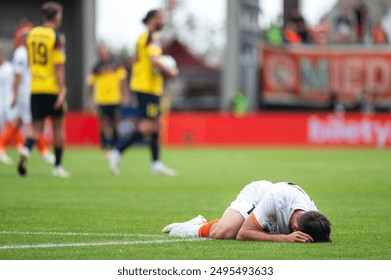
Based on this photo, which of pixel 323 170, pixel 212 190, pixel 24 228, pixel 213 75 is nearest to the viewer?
pixel 24 228

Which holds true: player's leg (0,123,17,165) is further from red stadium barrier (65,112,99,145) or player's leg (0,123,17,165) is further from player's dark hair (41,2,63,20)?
red stadium barrier (65,112,99,145)

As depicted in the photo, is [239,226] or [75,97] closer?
[239,226]

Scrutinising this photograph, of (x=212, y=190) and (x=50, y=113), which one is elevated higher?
(x=50, y=113)

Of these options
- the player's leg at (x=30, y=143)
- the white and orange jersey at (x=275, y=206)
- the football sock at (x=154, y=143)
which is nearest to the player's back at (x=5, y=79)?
the football sock at (x=154, y=143)

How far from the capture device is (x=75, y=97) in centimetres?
3512

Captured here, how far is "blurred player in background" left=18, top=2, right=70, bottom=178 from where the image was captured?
16.5 m

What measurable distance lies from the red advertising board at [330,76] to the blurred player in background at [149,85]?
16.6 meters

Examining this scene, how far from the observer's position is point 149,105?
1845 centimetres

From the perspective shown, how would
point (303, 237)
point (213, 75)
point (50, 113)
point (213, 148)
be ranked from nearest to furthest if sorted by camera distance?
1. point (303, 237)
2. point (50, 113)
3. point (213, 148)
4. point (213, 75)

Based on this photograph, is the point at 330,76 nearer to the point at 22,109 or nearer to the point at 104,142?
the point at 104,142

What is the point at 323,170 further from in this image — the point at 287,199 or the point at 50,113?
the point at 287,199

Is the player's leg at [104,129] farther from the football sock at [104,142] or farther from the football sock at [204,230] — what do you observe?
the football sock at [204,230]
